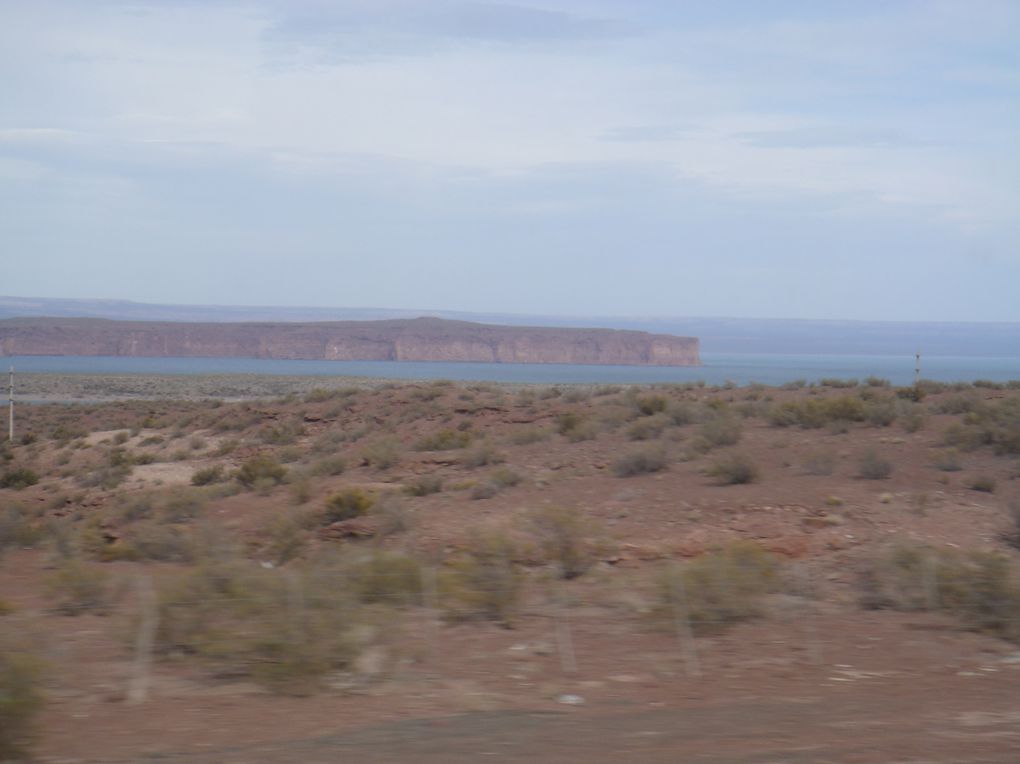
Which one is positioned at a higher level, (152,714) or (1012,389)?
(1012,389)

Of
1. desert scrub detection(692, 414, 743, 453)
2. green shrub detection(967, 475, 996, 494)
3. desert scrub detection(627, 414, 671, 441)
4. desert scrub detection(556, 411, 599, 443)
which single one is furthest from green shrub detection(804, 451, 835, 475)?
desert scrub detection(556, 411, 599, 443)

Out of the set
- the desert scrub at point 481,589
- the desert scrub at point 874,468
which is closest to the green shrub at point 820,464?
the desert scrub at point 874,468

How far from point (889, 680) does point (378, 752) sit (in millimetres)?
5585

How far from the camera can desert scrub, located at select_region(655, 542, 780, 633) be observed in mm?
12203

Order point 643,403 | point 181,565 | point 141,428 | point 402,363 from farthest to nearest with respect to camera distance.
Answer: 1. point 402,363
2. point 141,428
3. point 643,403
4. point 181,565

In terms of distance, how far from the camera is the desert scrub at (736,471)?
908 inches

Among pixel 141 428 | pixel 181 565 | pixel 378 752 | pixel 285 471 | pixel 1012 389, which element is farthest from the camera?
pixel 141 428

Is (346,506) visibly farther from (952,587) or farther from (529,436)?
(952,587)

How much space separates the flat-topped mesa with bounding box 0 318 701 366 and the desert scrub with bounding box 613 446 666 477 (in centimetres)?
15777

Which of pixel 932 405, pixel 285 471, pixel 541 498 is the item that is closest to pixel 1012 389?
pixel 932 405

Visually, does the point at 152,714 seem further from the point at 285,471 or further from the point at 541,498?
the point at 285,471

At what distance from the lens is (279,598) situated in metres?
10.7

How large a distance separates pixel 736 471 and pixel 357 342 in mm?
166296

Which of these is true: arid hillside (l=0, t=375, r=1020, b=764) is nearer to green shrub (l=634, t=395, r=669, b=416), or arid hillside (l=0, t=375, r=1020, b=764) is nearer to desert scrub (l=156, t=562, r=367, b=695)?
desert scrub (l=156, t=562, r=367, b=695)
